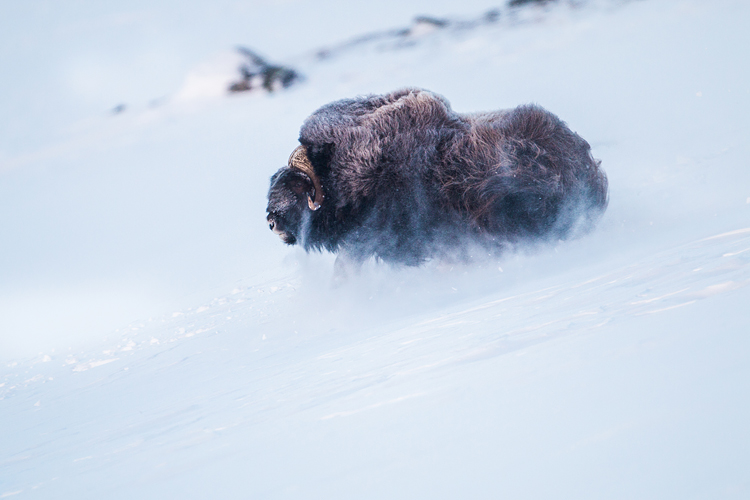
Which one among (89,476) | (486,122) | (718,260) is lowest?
(89,476)

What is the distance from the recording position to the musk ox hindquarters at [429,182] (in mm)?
2193

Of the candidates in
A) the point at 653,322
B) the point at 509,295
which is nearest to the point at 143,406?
the point at 509,295

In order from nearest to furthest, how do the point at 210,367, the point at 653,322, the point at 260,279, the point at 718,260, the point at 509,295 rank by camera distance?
1. the point at 653,322
2. the point at 718,260
3. the point at 509,295
4. the point at 210,367
5. the point at 260,279

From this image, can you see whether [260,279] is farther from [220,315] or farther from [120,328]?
[120,328]

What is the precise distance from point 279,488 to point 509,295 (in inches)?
50.2

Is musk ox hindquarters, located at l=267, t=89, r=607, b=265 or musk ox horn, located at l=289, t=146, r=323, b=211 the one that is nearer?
musk ox hindquarters, located at l=267, t=89, r=607, b=265

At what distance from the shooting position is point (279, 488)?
3.63 ft

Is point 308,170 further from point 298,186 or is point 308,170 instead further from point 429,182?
point 429,182

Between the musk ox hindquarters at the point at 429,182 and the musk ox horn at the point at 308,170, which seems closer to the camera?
the musk ox hindquarters at the point at 429,182

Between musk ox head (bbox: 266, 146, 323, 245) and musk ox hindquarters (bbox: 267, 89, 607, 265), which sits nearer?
musk ox hindquarters (bbox: 267, 89, 607, 265)

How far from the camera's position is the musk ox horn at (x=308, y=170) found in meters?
2.44

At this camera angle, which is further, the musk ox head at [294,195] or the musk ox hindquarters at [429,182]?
the musk ox head at [294,195]

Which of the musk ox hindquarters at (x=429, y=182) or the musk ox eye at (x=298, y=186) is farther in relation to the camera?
the musk ox eye at (x=298, y=186)

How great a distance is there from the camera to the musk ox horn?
244cm
